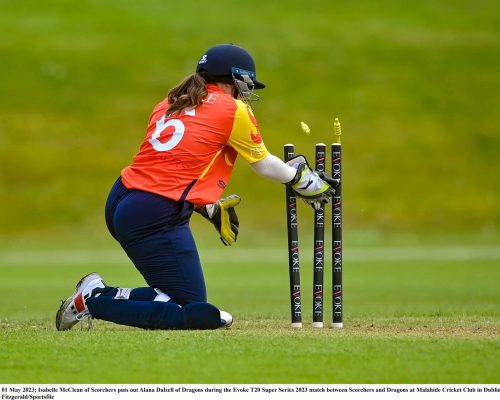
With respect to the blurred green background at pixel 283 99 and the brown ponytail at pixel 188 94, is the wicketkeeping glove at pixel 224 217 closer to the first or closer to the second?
the brown ponytail at pixel 188 94

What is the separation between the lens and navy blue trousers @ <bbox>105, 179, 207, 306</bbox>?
8000 millimetres

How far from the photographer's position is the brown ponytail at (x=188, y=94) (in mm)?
8102

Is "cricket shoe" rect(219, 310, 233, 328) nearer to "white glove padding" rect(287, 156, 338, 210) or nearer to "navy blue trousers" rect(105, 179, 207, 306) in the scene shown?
"navy blue trousers" rect(105, 179, 207, 306)

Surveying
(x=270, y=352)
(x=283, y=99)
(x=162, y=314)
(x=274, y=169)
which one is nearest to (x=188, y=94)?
(x=274, y=169)

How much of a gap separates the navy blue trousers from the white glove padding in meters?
0.76

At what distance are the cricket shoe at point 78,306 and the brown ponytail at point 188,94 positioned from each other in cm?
133

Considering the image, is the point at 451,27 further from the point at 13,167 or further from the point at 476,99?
the point at 13,167

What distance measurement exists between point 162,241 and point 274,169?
90 centimetres

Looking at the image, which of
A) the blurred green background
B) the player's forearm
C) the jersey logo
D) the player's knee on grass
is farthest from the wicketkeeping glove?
the blurred green background

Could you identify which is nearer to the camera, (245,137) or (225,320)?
(245,137)

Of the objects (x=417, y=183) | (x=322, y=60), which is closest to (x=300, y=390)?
(x=417, y=183)

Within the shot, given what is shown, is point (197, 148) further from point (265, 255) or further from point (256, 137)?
point (265, 255)

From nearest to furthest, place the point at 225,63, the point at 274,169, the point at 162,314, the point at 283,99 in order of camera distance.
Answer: the point at 162,314 < the point at 274,169 < the point at 225,63 < the point at 283,99

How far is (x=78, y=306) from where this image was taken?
8.23 metres
